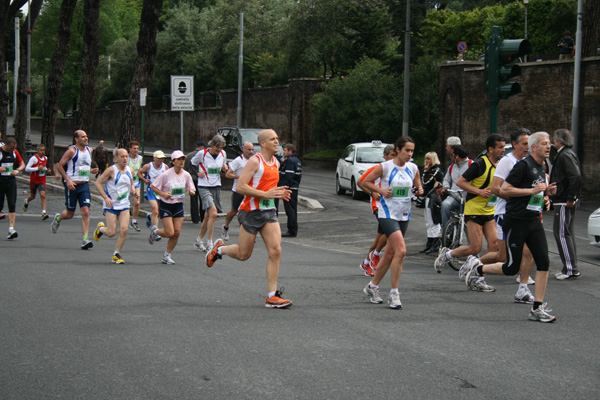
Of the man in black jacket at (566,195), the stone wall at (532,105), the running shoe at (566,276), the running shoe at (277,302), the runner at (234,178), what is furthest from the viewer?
the stone wall at (532,105)

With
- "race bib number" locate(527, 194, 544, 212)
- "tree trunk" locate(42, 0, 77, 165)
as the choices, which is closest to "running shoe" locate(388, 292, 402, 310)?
"race bib number" locate(527, 194, 544, 212)

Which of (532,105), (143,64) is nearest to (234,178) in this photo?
(143,64)

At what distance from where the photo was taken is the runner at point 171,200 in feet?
40.5

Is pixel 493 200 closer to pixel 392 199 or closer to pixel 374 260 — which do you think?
pixel 374 260

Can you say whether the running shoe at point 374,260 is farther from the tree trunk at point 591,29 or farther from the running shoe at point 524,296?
the tree trunk at point 591,29

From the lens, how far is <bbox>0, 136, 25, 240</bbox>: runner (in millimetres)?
15555

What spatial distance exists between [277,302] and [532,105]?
23597mm

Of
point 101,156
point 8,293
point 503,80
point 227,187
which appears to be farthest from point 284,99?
point 8,293

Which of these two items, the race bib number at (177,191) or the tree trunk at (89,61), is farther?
the tree trunk at (89,61)

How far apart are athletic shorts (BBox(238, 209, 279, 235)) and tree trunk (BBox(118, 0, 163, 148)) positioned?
679 inches

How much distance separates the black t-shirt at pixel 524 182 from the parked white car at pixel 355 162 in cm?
1660

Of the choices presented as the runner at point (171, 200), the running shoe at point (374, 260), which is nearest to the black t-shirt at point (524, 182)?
the running shoe at point (374, 260)

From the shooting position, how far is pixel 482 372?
6102 millimetres

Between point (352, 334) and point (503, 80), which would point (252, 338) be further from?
point (503, 80)
